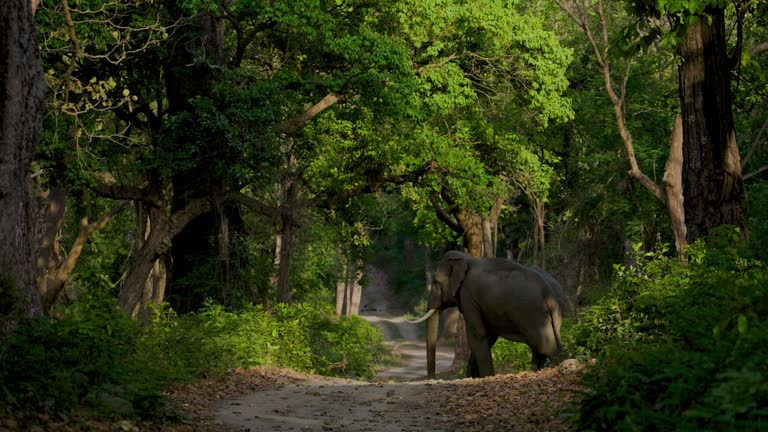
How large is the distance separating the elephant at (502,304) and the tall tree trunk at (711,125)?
19.8 ft

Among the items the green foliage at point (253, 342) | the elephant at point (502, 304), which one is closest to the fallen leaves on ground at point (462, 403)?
the green foliage at point (253, 342)

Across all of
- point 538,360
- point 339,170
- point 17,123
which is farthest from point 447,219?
point 17,123

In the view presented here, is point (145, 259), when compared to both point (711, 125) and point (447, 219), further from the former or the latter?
point (711, 125)

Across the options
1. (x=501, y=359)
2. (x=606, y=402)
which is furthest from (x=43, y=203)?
(x=606, y=402)

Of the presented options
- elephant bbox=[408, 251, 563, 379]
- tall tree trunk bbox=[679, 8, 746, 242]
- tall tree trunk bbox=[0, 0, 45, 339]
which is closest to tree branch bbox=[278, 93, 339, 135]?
elephant bbox=[408, 251, 563, 379]

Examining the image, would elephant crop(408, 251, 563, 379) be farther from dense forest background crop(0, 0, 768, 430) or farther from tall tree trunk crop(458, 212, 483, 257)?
tall tree trunk crop(458, 212, 483, 257)

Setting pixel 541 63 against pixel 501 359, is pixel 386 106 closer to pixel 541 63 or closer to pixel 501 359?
pixel 541 63

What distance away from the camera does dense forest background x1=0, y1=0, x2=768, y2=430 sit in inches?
368

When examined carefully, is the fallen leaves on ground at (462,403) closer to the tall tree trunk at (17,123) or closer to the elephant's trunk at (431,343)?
the tall tree trunk at (17,123)

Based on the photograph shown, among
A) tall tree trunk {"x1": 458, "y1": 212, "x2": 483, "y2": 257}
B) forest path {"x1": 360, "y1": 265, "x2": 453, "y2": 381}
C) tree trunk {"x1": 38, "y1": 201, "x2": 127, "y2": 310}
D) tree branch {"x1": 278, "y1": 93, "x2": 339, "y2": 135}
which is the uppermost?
tree branch {"x1": 278, "y1": 93, "x2": 339, "y2": 135}

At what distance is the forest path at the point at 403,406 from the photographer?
10.8m

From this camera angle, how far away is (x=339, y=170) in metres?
26.0

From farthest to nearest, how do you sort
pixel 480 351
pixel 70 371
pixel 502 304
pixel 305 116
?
pixel 305 116
pixel 480 351
pixel 502 304
pixel 70 371

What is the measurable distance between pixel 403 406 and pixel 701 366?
666 centimetres
